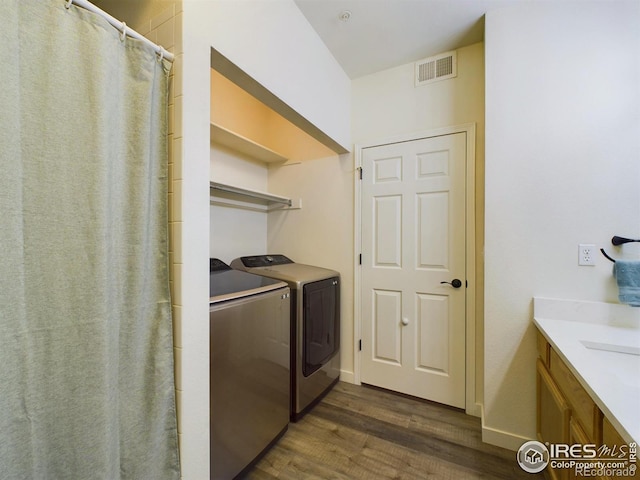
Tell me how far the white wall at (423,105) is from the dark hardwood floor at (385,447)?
40 centimetres

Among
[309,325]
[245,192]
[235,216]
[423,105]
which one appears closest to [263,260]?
[235,216]

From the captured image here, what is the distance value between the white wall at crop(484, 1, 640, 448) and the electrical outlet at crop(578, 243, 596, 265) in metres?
0.03

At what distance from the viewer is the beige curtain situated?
0.69 metres

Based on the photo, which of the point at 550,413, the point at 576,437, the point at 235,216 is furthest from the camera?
the point at 235,216

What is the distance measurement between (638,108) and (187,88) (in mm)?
2252

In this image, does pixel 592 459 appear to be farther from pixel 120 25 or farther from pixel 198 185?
pixel 120 25

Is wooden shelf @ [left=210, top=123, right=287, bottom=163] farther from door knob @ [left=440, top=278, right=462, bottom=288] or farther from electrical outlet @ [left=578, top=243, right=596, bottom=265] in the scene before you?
electrical outlet @ [left=578, top=243, right=596, bottom=265]

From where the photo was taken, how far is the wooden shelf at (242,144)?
78.3 inches

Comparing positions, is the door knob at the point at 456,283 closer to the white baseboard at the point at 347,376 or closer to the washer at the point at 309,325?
the washer at the point at 309,325

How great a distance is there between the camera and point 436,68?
2.10m

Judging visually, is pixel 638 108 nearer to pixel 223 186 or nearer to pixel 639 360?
pixel 639 360

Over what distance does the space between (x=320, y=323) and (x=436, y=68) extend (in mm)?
2219

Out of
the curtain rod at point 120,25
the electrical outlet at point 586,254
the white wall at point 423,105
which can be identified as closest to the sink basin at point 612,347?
the electrical outlet at point 586,254

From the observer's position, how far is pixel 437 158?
2102mm
